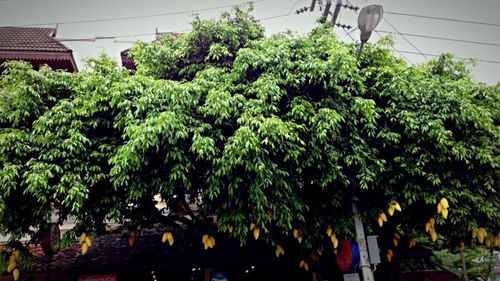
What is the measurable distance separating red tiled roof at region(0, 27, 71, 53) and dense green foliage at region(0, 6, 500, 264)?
5515 millimetres

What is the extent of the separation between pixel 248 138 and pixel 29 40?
1120cm

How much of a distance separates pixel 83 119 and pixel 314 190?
512 centimetres

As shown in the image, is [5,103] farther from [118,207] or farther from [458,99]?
[458,99]

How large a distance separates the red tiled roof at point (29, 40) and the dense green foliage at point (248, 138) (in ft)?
18.1

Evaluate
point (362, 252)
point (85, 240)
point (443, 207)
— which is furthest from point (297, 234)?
point (85, 240)

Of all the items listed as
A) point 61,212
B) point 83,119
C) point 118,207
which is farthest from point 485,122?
point 61,212

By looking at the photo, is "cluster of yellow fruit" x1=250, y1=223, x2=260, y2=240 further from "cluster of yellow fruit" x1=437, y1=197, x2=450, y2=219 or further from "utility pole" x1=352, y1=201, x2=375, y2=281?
"cluster of yellow fruit" x1=437, y1=197, x2=450, y2=219

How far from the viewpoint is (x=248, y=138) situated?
6.56 meters

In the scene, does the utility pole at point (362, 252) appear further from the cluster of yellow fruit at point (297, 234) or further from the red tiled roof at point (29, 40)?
the red tiled roof at point (29, 40)

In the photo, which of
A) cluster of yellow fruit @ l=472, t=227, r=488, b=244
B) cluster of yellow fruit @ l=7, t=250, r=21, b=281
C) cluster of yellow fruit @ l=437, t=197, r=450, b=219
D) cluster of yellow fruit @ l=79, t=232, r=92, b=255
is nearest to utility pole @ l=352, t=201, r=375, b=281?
cluster of yellow fruit @ l=437, t=197, r=450, b=219

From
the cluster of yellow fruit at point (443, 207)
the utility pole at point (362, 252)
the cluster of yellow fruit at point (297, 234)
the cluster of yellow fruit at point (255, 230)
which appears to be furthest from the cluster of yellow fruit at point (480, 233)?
the cluster of yellow fruit at point (255, 230)

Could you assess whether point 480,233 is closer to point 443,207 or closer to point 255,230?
point 443,207

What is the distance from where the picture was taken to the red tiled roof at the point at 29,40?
41.9ft

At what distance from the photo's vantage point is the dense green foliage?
6848mm
